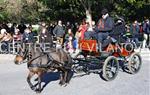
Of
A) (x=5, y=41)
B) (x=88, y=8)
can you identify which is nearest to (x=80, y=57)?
(x=5, y=41)

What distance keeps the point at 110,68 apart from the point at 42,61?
2572mm

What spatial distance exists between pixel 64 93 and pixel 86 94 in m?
0.57

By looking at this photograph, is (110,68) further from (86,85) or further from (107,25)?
(107,25)

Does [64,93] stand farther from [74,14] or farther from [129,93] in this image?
[74,14]

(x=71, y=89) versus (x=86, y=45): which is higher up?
(x=86, y=45)

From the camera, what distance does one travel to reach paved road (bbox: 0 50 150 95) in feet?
37.3

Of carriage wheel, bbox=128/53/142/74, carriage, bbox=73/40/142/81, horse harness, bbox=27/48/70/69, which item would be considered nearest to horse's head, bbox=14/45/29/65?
horse harness, bbox=27/48/70/69

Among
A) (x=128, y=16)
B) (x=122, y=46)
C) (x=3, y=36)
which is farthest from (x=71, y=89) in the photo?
(x=128, y=16)

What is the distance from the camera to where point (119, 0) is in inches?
1268

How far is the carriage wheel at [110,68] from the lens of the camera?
12.7 meters

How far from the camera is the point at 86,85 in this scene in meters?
12.4

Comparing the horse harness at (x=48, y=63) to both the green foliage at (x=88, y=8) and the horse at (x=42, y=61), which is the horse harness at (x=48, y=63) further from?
the green foliage at (x=88, y=8)

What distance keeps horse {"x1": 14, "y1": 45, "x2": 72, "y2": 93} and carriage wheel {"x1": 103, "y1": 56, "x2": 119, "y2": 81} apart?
1.11 m

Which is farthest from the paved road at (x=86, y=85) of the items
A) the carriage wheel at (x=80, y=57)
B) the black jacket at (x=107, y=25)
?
the black jacket at (x=107, y=25)
